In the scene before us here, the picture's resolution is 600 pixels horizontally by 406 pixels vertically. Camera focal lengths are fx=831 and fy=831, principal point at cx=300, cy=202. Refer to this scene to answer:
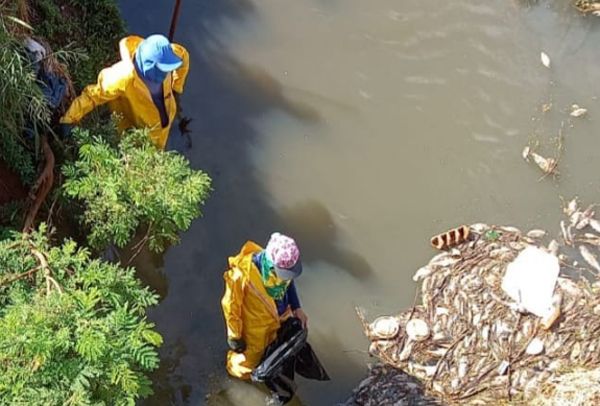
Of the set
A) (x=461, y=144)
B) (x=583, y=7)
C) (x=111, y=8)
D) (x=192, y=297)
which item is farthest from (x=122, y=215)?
(x=583, y=7)

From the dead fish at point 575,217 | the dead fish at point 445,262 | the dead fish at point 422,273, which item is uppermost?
the dead fish at point 575,217

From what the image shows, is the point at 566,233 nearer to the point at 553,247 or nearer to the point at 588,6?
the point at 553,247

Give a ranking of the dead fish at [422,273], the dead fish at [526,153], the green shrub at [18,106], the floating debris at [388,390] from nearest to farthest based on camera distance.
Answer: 1. the green shrub at [18,106]
2. the floating debris at [388,390]
3. the dead fish at [422,273]
4. the dead fish at [526,153]

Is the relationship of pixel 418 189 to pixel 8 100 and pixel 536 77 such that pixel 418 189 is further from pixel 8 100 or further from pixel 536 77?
pixel 8 100

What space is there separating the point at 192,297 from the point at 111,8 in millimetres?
2517

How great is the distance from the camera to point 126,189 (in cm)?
511

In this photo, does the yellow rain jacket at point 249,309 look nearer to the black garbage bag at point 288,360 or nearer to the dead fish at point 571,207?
the black garbage bag at point 288,360

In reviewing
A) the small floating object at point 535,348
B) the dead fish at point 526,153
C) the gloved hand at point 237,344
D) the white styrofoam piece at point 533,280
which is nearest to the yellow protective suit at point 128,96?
the gloved hand at point 237,344

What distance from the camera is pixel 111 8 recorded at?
6.98 metres

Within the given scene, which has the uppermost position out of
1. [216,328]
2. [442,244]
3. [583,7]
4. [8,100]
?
[583,7]

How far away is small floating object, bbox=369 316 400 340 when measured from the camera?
6.84 metres

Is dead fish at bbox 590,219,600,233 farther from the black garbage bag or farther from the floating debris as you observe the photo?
the black garbage bag

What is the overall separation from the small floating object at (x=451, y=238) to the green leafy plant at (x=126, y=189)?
2.72 m

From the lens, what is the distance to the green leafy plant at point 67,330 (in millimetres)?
4162
